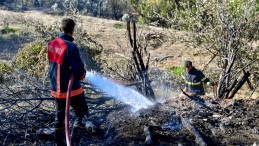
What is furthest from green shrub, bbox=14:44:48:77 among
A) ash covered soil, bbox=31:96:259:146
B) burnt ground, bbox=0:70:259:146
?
ash covered soil, bbox=31:96:259:146

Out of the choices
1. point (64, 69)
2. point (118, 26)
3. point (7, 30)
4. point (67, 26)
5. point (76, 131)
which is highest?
point (67, 26)

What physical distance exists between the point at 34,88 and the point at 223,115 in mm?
2913

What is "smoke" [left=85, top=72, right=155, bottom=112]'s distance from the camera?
6309 millimetres

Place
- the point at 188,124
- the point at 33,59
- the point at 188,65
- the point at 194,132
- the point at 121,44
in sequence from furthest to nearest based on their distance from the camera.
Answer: the point at 121,44
the point at 33,59
the point at 188,65
the point at 188,124
the point at 194,132

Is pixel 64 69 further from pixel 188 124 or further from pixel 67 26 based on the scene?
pixel 188 124

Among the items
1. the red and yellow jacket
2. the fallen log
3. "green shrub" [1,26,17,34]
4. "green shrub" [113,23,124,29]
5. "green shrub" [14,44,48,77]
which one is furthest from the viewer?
"green shrub" [113,23,124,29]

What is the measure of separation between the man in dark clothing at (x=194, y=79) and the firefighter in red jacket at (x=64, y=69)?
355cm

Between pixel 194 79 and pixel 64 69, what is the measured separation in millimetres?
3956

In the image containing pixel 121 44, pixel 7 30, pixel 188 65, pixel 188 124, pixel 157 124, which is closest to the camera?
pixel 188 124

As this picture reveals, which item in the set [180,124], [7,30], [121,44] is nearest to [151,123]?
[180,124]

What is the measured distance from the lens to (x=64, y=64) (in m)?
4.64

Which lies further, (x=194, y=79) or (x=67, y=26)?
(x=194, y=79)

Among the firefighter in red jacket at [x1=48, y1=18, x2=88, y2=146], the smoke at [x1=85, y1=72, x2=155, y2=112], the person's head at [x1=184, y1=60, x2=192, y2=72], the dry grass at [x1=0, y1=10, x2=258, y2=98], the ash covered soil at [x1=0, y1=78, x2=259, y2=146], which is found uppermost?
the firefighter in red jacket at [x1=48, y1=18, x2=88, y2=146]

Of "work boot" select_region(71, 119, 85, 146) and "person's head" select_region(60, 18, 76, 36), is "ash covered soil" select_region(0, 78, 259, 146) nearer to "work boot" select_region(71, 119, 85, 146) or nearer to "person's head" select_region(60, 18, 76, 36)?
"work boot" select_region(71, 119, 85, 146)
